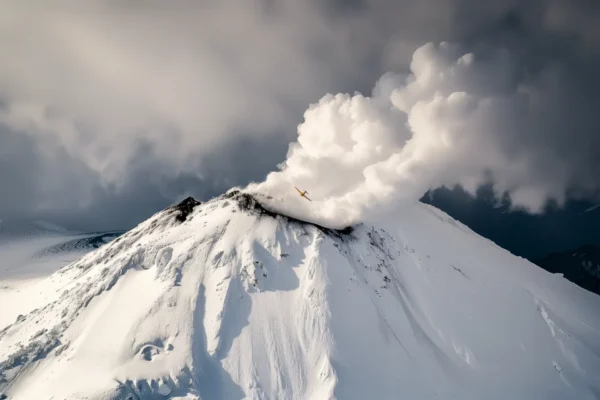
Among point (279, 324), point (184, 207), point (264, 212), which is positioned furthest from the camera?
point (184, 207)

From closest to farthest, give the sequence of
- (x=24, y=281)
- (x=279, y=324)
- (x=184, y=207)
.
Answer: (x=279, y=324) → (x=184, y=207) → (x=24, y=281)

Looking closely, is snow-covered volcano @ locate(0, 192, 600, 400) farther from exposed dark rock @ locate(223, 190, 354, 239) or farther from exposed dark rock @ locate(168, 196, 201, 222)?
exposed dark rock @ locate(168, 196, 201, 222)

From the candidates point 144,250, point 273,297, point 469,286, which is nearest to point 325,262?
point 273,297

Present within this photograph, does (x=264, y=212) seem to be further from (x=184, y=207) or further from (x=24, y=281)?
(x=24, y=281)

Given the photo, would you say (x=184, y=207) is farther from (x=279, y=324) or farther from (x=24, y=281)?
(x=24, y=281)

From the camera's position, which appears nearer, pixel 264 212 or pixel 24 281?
pixel 264 212

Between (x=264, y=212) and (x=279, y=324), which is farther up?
(x=264, y=212)

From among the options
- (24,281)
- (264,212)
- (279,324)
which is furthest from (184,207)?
(24,281)

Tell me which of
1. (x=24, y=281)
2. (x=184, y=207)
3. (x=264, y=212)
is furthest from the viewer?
(x=24, y=281)

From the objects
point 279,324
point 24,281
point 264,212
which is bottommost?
point 279,324

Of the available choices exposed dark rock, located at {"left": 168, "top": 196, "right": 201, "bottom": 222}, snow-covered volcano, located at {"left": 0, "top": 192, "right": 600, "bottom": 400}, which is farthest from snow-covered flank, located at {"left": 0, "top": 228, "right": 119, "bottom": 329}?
exposed dark rock, located at {"left": 168, "top": 196, "right": 201, "bottom": 222}
